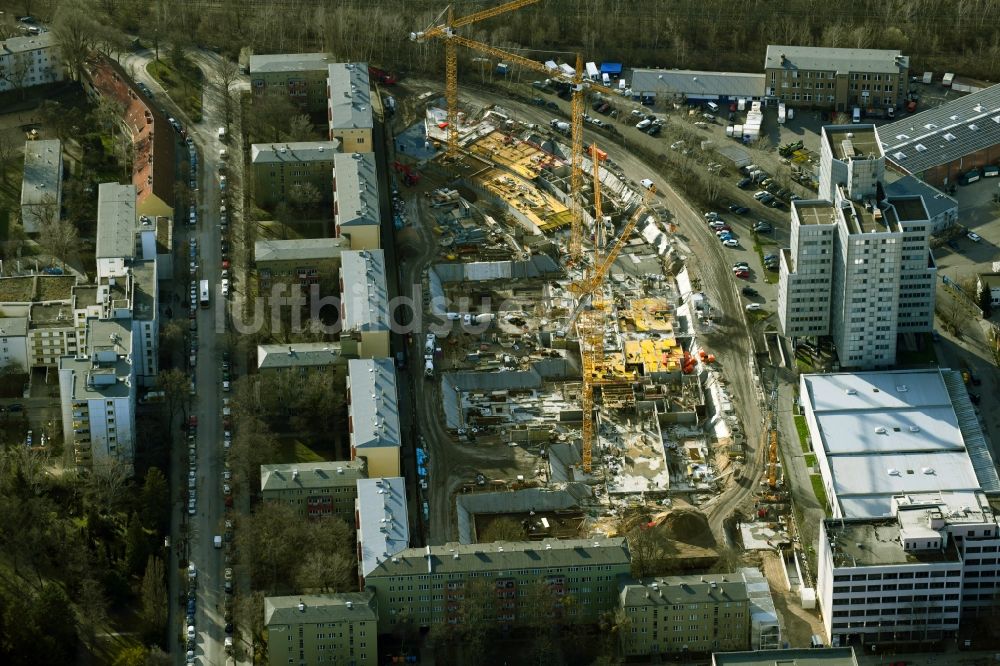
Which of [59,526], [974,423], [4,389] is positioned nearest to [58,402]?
[4,389]

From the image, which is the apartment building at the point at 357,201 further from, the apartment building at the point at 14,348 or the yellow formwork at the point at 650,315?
the apartment building at the point at 14,348

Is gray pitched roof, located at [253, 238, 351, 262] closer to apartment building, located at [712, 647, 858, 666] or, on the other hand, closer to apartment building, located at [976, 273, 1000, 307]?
apartment building, located at [976, 273, 1000, 307]

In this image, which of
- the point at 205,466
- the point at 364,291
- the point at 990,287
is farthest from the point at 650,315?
the point at 205,466

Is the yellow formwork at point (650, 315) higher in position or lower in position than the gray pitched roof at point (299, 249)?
lower

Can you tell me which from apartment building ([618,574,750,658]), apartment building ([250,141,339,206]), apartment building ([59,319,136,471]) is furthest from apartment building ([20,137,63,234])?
apartment building ([618,574,750,658])

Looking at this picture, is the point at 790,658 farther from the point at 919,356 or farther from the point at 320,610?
the point at 919,356

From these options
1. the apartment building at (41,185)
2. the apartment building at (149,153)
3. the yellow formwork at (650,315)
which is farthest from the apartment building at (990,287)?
the apartment building at (41,185)
